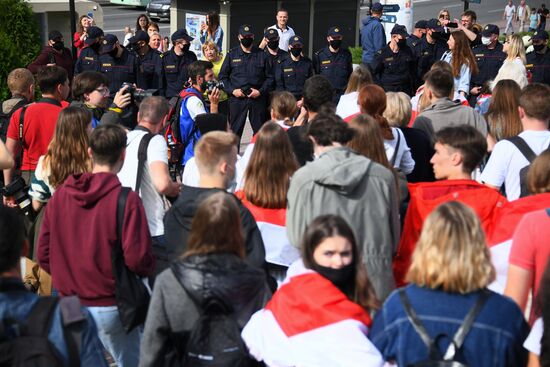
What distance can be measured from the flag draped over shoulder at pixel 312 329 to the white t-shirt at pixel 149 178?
2139 mm

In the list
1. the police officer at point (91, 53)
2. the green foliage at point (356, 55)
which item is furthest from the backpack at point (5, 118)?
the green foliage at point (356, 55)

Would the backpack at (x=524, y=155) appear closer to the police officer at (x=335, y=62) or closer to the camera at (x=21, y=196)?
the camera at (x=21, y=196)

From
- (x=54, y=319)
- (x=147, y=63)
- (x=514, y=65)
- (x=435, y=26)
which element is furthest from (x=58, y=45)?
(x=54, y=319)

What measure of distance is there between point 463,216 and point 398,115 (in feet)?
11.7

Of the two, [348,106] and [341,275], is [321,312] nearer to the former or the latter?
[341,275]

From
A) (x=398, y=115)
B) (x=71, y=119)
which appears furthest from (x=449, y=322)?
(x=398, y=115)

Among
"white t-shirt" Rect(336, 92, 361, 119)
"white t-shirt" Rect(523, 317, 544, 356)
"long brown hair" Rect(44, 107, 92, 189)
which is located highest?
"white t-shirt" Rect(336, 92, 361, 119)

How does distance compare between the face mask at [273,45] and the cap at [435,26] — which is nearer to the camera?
the face mask at [273,45]

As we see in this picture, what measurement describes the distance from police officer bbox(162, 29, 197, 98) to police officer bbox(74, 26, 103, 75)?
0.96 metres

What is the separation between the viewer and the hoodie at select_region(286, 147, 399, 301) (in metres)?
4.96

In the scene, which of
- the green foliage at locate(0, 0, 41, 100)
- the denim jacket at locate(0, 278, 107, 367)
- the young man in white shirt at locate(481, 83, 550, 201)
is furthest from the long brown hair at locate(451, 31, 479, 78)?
the denim jacket at locate(0, 278, 107, 367)

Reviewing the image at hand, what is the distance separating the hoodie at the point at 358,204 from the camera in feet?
16.3

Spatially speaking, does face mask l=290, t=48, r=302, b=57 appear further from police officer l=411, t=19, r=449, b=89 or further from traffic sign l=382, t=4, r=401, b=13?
traffic sign l=382, t=4, r=401, b=13

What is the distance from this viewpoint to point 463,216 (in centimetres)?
376
